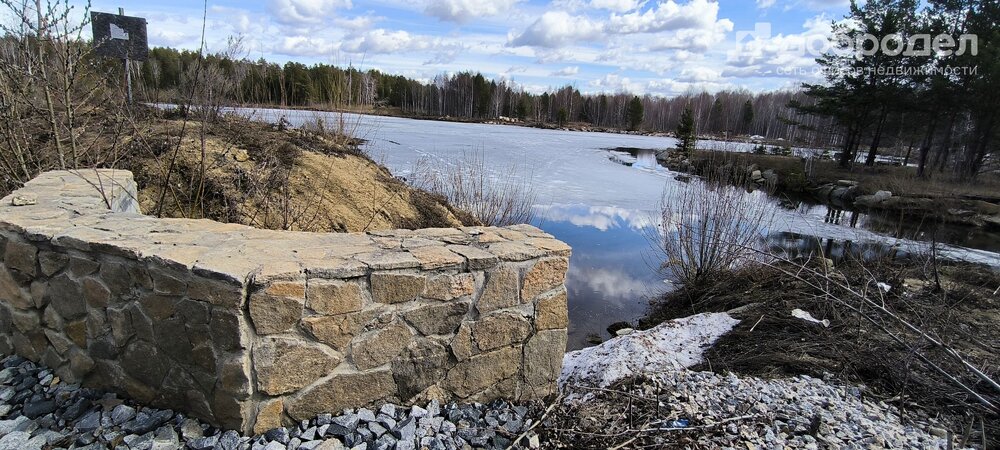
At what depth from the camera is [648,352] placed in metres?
4.45

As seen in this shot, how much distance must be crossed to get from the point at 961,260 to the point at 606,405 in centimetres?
1001

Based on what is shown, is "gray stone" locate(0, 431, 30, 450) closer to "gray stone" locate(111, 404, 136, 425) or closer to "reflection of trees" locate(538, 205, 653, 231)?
"gray stone" locate(111, 404, 136, 425)

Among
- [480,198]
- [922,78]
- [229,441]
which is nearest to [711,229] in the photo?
[480,198]

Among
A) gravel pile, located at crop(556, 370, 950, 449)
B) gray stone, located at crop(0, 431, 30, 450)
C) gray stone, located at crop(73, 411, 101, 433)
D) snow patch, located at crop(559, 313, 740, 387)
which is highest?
gray stone, located at crop(73, 411, 101, 433)

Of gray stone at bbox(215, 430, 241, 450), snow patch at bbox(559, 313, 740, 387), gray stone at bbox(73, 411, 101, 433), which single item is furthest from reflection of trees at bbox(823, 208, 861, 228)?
gray stone at bbox(73, 411, 101, 433)

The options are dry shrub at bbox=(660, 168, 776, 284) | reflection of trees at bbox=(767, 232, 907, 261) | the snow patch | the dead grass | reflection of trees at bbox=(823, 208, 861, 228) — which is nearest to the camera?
the dead grass

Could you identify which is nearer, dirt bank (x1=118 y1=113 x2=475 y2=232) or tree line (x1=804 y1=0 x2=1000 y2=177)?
dirt bank (x1=118 y1=113 x2=475 y2=232)

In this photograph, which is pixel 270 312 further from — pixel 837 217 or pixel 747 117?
pixel 747 117

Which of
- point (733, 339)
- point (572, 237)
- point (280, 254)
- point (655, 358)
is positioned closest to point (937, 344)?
point (655, 358)

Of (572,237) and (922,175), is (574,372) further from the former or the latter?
(922,175)

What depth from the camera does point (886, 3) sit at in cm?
1903

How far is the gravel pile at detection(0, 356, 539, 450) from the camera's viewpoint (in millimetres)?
2156

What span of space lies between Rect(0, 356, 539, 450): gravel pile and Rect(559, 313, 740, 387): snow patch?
114 cm

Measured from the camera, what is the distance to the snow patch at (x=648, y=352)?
3.86 m
